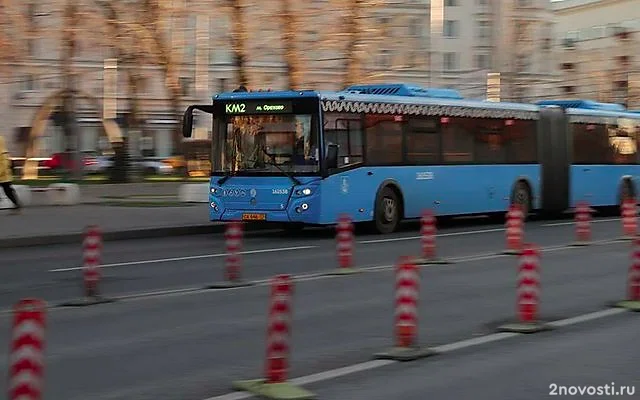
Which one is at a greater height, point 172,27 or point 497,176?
point 172,27

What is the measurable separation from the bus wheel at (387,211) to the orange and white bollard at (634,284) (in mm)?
11013

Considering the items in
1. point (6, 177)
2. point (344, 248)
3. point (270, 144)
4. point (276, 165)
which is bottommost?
point (344, 248)

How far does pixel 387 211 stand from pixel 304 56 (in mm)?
13470

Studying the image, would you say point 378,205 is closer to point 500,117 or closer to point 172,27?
point 500,117

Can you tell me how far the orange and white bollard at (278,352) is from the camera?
7.69 metres

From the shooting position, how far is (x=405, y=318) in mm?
9531

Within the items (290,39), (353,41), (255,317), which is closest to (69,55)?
(290,39)

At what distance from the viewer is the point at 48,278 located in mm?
15664

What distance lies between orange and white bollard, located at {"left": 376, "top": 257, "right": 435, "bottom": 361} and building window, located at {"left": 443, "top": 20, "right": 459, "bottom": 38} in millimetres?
70073

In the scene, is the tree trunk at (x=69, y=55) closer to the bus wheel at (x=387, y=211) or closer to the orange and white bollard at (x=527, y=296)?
the bus wheel at (x=387, y=211)

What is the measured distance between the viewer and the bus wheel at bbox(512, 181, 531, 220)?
28.7 metres

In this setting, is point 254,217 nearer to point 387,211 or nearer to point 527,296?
point 387,211

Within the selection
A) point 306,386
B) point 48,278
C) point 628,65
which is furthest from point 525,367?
point 628,65

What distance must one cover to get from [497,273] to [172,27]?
25.1 m
